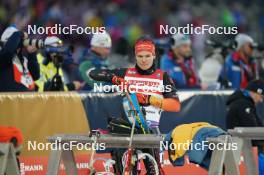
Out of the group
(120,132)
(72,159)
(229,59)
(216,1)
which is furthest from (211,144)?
(216,1)

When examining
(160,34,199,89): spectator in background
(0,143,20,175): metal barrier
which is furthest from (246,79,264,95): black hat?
(0,143,20,175): metal barrier

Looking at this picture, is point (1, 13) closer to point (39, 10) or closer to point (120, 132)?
point (39, 10)

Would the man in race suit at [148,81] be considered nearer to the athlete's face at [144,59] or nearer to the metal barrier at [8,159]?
the athlete's face at [144,59]

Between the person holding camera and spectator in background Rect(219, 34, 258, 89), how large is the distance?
2.71 meters

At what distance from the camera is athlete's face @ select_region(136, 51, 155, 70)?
11.9 meters

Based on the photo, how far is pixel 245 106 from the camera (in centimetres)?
1410

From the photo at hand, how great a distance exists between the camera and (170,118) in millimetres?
14602

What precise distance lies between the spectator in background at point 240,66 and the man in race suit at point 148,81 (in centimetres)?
477

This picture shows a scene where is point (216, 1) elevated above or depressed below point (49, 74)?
above

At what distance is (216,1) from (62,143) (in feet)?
42.1

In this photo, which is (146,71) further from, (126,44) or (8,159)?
(126,44)

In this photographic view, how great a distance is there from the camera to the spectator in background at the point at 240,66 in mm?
16859

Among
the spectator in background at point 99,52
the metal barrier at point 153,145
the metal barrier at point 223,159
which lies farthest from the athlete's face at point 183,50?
the metal barrier at point 223,159

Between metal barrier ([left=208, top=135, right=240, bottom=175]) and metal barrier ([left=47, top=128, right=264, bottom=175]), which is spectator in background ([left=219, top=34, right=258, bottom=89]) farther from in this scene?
metal barrier ([left=208, top=135, right=240, bottom=175])
